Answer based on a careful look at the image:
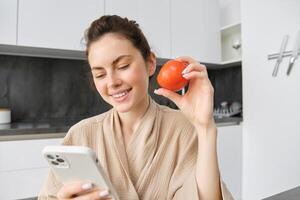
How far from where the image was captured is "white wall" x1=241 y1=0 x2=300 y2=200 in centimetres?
182

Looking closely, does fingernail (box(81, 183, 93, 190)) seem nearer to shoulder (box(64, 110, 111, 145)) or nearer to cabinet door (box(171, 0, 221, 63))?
shoulder (box(64, 110, 111, 145))

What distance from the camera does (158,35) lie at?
214 cm

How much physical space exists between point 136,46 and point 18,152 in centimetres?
95

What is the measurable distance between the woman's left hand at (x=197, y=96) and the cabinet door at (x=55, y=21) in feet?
3.51

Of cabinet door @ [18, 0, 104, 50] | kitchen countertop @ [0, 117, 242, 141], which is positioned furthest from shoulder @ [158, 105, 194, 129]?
cabinet door @ [18, 0, 104, 50]

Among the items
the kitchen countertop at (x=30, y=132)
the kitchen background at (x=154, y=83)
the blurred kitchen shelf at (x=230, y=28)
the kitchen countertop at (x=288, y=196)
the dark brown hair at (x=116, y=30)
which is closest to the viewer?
the kitchen countertop at (x=288, y=196)

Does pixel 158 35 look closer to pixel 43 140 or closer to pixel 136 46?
pixel 43 140

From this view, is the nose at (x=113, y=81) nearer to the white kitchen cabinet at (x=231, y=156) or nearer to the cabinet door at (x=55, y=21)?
the cabinet door at (x=55, y=21)

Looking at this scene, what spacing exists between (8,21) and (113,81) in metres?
1.17

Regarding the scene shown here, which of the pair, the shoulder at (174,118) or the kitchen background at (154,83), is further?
the kitchen background at (154,83)

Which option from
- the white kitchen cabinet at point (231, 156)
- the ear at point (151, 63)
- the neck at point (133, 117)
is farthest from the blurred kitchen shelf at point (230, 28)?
the neck at point (133, 117)

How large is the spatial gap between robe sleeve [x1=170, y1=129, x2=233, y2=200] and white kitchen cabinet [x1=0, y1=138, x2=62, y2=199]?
0.92 meters

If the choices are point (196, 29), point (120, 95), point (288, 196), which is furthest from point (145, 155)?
point (196, 29)

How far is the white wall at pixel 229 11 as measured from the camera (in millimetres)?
2447
